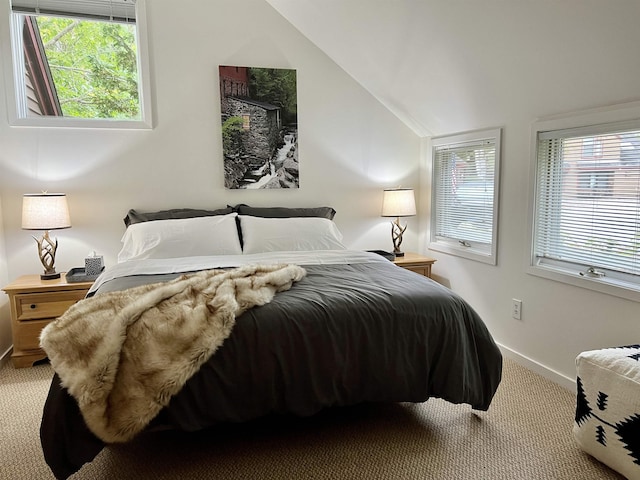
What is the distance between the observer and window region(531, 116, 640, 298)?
7.51ft

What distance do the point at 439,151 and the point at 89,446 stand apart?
3363 millimetres

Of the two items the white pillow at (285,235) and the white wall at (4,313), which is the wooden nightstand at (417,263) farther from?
the white wall at (4,313)

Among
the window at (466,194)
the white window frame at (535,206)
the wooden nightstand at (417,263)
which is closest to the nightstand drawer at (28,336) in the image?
the wooden nightstand at (417,263)

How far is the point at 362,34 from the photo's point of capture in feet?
10.9

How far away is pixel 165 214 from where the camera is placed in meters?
3.50

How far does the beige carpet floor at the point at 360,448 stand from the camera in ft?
6.22

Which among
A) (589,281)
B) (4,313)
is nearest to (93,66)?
(4,313)

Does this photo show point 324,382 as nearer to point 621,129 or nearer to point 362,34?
point 621,129

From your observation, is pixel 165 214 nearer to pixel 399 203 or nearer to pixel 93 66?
pixel 93 66

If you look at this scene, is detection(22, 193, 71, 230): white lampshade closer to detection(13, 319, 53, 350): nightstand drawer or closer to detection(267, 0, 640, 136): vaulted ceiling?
detection(13, 319, 53, 350): nightstand drawer

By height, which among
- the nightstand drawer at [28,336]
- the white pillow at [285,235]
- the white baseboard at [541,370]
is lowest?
the white baseboard at [541,370]

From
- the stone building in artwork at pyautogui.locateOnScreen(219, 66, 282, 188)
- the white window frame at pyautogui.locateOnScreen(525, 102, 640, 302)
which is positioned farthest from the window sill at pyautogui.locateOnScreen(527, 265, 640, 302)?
the stone building in artwork at pyautogui.locateOnScreen(219, 66, 282, 188)

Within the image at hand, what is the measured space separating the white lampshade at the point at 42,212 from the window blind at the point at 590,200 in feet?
10.5

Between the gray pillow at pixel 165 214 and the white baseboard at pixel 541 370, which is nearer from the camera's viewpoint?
the white baseboard at pixel 541 370
